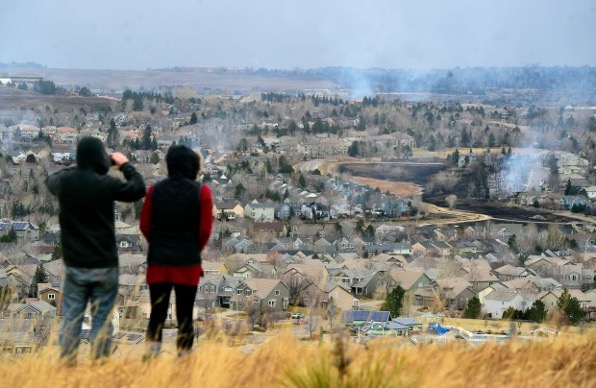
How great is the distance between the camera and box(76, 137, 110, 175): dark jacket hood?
3.66 meters

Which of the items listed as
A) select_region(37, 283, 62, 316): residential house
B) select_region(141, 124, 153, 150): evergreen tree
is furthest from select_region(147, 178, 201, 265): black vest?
select_region(141, 124, 153, 150): evergreen tree

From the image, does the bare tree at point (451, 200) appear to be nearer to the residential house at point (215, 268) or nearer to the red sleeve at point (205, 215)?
the residential house at point (215, 268)

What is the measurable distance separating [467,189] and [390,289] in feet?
56.4

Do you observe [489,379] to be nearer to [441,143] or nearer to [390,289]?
[390,289]

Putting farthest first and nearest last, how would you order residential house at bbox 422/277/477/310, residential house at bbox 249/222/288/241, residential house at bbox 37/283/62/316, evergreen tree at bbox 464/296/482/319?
residential house at bbox 249/222/288/241 → residential house at bbox 422/277/477/310 → residential house at bbox 37/283/62/316 → evergreen tree at bbox 464/296/482/319

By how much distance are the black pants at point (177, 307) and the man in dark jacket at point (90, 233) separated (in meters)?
0.13

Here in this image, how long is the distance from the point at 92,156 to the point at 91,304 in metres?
0.45

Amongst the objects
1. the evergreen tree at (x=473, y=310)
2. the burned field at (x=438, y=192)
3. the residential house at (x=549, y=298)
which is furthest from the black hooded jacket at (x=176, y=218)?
the burned field at (x=438, y=192)

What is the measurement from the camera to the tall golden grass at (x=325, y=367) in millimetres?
3127

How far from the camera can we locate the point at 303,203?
93.5ft

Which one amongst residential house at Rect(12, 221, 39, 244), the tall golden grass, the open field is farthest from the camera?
the open field

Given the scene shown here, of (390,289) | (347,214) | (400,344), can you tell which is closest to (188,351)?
(400,344)

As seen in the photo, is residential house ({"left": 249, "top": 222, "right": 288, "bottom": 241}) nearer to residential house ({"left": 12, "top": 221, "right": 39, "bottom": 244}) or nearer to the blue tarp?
residential house ({"left": 12, "top": 221, "right": 39, "bottom": 244})

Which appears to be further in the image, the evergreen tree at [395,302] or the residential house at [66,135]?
the residential house at [66,135]
